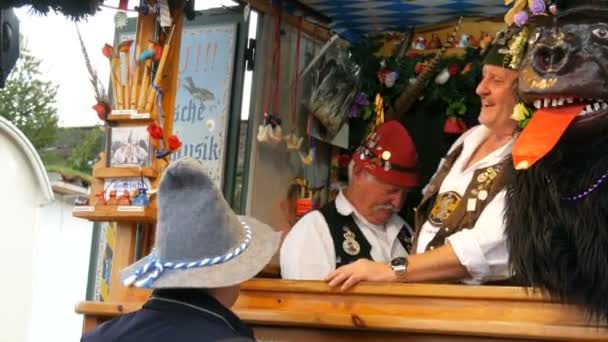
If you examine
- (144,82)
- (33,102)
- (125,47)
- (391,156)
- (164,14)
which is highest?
(164,14)

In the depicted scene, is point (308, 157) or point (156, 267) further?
point (308, 157)

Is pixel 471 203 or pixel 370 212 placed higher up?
pixel 471 203

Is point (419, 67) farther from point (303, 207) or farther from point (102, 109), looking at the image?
point (102, 109)

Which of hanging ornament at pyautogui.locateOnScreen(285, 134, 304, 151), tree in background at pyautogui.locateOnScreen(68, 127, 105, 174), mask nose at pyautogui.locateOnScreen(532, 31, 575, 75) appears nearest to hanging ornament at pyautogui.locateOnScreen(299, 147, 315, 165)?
hanging ornament at pyautogui.locateOnScreen(285, 134, 304, 151)

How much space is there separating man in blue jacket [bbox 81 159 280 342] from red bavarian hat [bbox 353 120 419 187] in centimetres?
164

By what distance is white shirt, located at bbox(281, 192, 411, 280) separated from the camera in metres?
3.66

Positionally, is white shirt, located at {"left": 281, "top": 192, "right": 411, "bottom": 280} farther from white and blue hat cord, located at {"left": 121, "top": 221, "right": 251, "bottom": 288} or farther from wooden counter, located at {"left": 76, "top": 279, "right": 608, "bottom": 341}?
white and blue hat cord, located at {"left": 121, "top": 221, "right": 251, "bottom": 288}

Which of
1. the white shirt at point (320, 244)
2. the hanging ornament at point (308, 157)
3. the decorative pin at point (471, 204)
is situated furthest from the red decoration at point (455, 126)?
the decorative pin at point (471, 204)

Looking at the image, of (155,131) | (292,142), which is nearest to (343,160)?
(292,142)

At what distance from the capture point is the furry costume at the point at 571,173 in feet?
8.14

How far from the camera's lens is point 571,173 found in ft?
8.39

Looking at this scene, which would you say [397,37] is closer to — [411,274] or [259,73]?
[259,73]

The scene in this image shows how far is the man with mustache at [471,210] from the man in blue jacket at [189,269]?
73 centimetres

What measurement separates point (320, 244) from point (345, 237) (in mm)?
116
